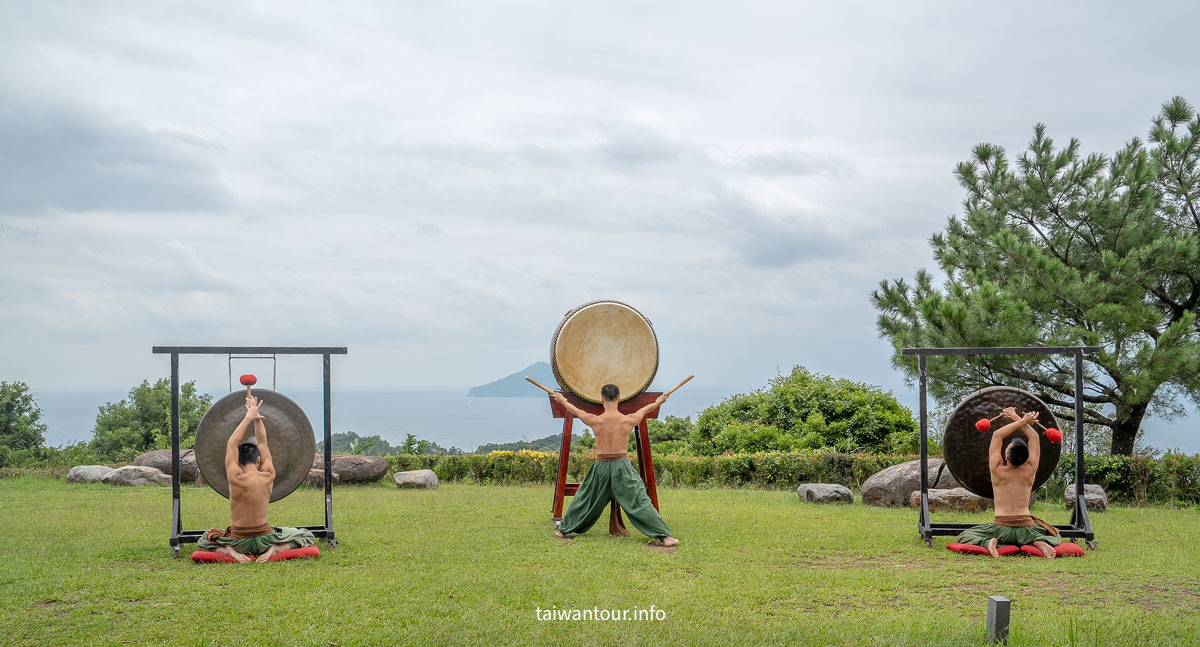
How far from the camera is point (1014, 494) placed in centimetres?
766

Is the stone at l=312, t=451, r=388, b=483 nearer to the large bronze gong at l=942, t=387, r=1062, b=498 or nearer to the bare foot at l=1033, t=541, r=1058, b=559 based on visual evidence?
the large bronze gong at l=942, t=387, r=1062, b=498

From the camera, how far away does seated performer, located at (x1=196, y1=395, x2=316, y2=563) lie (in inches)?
281

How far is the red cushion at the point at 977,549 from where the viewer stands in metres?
7.49

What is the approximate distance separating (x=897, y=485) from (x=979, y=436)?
285 cm

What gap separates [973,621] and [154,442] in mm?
16604

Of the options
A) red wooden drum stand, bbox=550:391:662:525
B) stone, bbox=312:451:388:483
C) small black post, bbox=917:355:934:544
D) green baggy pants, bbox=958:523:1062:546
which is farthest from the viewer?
stone, bbox=312:451:388:483

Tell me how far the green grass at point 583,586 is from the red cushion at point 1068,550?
0.68ft

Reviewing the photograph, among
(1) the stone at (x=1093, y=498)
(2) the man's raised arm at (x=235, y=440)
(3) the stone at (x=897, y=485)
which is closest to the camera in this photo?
(2) the man's raised arm at (x=235, y=440)

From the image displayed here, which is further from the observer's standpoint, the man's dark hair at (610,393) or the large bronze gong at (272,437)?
the man's dark hair at (610,393)

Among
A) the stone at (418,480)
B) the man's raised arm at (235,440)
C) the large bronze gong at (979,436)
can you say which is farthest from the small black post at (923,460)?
the stone at (418,480)

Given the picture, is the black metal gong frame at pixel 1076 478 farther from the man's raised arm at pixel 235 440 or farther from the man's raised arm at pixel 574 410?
the man's raised arm at pixel 235 440

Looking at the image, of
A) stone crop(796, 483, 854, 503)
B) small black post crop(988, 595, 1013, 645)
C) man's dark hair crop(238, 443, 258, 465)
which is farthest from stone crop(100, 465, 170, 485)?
small black post crop(988, 595, 1013, 645)

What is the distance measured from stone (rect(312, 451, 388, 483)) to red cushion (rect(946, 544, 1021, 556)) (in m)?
8.85

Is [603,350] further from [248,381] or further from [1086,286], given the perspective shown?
[1086,286]
